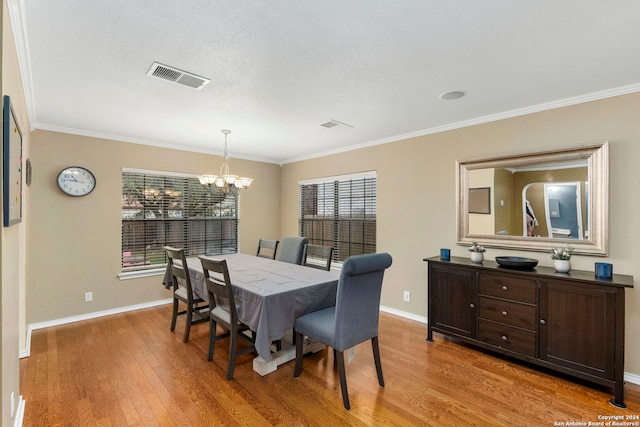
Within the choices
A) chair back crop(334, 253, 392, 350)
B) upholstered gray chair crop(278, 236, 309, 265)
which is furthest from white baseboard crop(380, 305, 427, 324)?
chair back crop(334, 253, 392, 350)

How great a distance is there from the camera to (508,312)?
9.07 feet

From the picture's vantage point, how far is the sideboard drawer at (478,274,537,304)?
265 centimetres

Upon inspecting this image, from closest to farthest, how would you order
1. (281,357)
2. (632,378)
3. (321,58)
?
(321,58), (632,378), (281,357)

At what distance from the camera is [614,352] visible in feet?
7.41

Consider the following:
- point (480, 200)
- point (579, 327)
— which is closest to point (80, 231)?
point (480, 200)

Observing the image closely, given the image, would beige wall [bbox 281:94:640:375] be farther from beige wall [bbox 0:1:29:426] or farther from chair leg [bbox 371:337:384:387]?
beige wall [bbox 0:1:29:426]

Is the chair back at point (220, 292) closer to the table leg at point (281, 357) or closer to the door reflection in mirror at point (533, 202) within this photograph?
the table leg at point (281, 357)

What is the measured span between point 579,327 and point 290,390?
2.31m

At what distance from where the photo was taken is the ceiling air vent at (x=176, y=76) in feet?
7.36

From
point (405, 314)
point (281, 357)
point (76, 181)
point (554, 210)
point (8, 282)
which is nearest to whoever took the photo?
point (8, 282)

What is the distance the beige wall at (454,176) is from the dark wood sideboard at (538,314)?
42cm

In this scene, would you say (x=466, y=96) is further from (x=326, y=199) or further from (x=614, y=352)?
(x=326, y=199)

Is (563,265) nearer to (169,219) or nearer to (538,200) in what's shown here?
(538,200)

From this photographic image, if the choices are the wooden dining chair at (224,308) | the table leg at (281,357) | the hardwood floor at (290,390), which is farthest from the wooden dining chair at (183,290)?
the table leg at (281,357)
